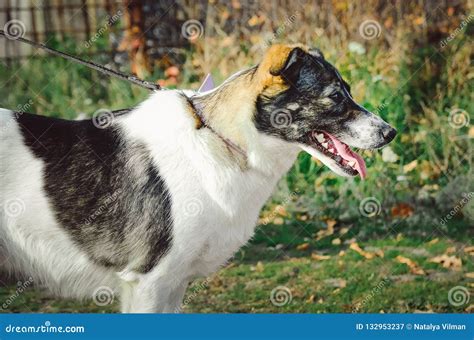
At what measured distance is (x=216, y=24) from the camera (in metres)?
7.32

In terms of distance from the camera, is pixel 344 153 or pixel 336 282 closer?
pixel 344 153

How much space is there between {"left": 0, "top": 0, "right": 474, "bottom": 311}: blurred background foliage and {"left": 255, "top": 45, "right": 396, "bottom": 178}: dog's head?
2317 millimetres

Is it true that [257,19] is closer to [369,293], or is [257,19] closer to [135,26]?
[135,26]

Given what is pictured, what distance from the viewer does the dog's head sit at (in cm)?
403

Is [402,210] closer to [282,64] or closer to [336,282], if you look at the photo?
[336,282]

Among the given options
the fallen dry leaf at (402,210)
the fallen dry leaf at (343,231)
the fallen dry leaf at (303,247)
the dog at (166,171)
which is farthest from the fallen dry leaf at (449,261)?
the dog at (166,171)

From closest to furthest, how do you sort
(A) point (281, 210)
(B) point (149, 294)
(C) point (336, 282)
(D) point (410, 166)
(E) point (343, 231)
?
(B) point (149, 294)
(C) point (336, 282)
(E) point (343, 231)
(A) point (281, 210)
(D) point (410, 166)

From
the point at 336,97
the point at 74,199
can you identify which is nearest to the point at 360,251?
the point at 336,97

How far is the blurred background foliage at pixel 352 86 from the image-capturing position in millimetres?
6559

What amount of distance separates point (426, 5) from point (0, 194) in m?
4.31

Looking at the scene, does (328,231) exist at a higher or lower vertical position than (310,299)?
higher

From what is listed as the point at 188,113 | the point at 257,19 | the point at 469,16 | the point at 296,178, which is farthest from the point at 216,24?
the point at 188,113

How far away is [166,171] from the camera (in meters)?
4.11

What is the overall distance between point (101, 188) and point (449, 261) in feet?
9.53
